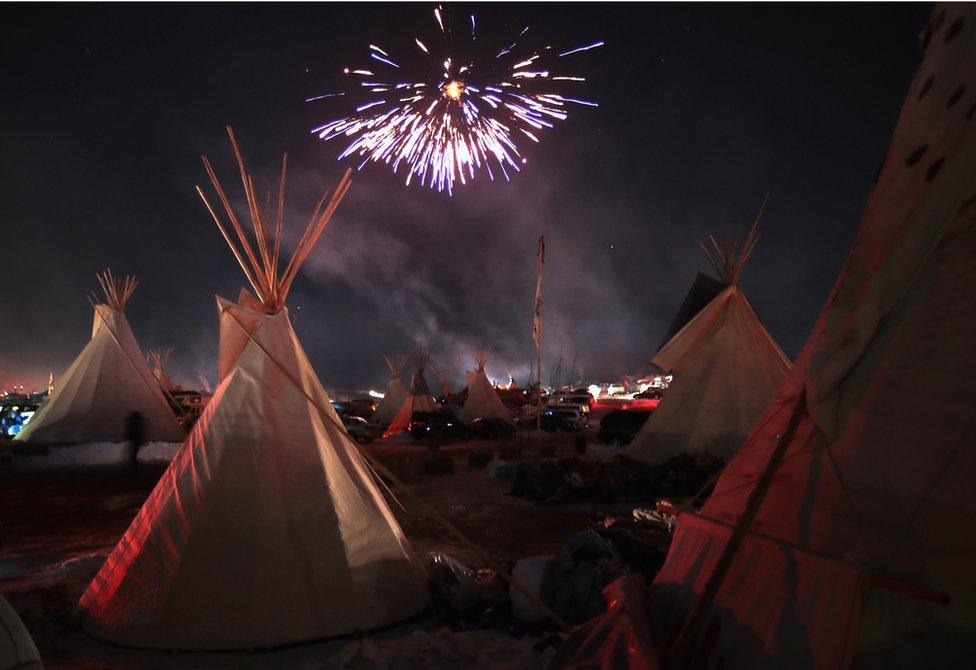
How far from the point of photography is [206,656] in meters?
3.43

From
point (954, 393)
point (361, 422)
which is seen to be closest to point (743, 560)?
point (954, 393)

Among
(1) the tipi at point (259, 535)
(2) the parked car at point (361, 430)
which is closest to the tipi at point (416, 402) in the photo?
(2) the parked car at point (361, 430)

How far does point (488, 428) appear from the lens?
20.4m

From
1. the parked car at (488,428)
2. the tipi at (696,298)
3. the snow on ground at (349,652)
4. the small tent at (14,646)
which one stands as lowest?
the snow on ground at (349,652)

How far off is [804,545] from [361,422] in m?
20.2

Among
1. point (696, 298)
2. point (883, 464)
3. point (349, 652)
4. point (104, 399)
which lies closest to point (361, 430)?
point (104, 399)

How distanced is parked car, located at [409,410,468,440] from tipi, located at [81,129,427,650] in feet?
43.1

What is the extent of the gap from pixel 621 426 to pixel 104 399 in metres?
13.4

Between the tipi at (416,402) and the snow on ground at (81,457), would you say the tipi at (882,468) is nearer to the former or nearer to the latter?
the snow on ground at (81,457)

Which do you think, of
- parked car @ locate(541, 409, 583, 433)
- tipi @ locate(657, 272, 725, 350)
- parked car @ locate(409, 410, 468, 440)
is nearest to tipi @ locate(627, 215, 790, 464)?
tipi @ locate(657, 272, 725, 350)

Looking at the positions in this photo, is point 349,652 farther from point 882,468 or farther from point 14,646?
point 882,468

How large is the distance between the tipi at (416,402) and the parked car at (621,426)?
7.65 m

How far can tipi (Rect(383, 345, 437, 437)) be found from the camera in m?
21.5

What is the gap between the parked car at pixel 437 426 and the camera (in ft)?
62.3
